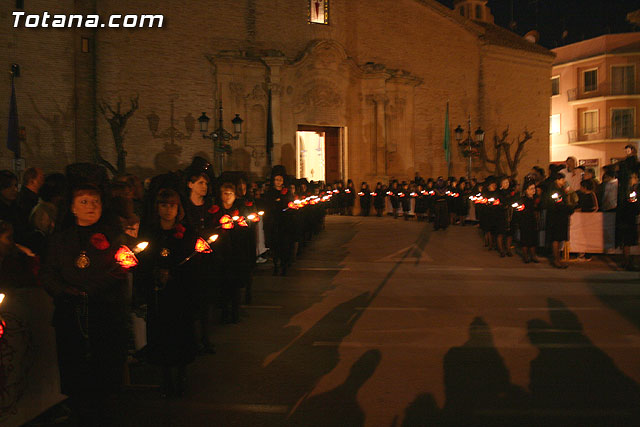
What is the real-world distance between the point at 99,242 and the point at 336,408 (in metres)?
2.47

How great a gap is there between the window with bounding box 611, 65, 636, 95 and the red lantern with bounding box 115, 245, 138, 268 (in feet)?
160

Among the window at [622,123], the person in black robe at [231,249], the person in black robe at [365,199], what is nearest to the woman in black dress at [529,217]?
the person in black robe at [231,249]

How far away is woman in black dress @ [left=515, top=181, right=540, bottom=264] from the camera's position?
45.6 ft

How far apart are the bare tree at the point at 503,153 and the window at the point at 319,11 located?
14.5 m

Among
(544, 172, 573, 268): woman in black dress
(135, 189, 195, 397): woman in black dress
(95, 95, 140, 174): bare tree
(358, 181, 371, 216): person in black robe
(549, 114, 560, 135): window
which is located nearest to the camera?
(135, 189, 195, 397): woman in black dress

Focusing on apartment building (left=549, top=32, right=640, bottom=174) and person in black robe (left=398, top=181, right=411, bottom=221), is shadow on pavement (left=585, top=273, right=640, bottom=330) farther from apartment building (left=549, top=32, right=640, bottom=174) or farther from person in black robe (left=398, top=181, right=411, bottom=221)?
apartment building (left=549, top=32, right=640, bottom=174)

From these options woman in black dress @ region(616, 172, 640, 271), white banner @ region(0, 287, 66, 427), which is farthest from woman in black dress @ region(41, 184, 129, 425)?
woman in black dress @ region(616, 172, 640, 271)

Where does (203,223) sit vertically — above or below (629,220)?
above

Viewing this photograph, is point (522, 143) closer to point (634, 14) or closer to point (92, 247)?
point (634, 14)

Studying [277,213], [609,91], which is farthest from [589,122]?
[277,213]

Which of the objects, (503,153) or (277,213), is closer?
(277,213)

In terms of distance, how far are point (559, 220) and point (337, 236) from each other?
8.14 meters

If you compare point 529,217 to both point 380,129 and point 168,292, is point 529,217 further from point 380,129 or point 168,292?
point 380,129

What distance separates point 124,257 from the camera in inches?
184
